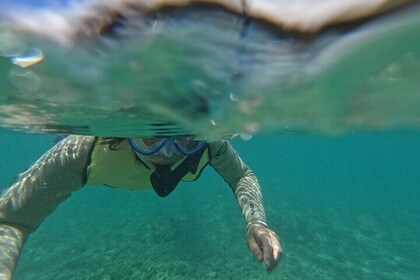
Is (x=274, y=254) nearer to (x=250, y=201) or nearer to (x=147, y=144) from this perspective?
(x=250, y=201)

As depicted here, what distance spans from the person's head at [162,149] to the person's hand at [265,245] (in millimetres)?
1586

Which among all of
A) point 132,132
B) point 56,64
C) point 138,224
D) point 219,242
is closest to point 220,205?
point 138,224

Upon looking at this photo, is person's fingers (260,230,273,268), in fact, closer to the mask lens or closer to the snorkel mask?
the snorkel mask

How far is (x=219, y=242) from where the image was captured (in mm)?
11578

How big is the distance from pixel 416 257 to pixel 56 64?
15905mm

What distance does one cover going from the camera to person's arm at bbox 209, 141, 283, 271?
4.51 meters

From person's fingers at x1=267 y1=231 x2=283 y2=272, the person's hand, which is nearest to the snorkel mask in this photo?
the person's hand

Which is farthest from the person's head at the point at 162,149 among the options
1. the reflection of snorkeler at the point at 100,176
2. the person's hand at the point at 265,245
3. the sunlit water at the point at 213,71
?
the person's hand at the point at 265,245

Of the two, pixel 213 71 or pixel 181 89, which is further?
pixel 181 89

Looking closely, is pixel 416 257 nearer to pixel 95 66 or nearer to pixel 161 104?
pixel 161 104

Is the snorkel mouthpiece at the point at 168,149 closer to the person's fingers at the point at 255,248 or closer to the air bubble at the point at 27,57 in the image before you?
the person's fingers at the point at 255,248

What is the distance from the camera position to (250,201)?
228 inches

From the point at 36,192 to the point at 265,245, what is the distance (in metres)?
3.34

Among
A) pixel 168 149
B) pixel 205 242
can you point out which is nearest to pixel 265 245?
pixel 168 149
